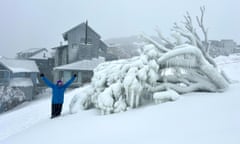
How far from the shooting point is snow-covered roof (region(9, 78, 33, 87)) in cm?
2419

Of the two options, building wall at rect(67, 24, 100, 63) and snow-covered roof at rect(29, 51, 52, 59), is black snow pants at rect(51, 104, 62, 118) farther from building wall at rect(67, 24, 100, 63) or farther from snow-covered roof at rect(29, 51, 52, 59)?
snow-covered roof at rect(29, 51, 52, 59)

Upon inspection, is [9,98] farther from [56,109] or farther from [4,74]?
[56,109]

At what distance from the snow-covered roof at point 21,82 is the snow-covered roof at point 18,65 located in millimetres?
1047

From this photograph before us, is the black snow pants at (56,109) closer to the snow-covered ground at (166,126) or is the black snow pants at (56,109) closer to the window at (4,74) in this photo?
the snow-covered ground at (166,126)

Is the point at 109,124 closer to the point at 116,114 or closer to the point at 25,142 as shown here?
the point at 116,114

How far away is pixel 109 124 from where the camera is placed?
4.31 metres

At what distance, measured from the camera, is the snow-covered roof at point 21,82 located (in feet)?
79.4

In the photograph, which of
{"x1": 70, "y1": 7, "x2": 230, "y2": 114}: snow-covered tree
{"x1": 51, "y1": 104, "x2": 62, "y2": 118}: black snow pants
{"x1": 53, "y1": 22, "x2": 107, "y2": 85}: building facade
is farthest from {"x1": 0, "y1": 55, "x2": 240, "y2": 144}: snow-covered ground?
{"x1": 53, "y1": 22, "x2": 107, "y2": 85}: building facade

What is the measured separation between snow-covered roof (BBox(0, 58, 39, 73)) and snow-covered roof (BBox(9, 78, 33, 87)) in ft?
3.44

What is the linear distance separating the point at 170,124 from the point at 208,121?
23.3 inches

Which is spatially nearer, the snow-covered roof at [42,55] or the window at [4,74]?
the window at [4,74]

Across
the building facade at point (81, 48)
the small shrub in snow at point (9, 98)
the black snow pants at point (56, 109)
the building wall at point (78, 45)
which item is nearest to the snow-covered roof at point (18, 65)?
the building facade at point (81, 48)

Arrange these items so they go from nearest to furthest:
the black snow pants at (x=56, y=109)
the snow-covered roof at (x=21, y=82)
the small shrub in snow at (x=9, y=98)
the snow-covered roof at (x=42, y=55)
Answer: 1. the black snow pants at (x=56, y=109)
2. the small shrub in snow at (x=9, y=98)
3. the snow-covered roof at (x=21, y=82)
4. the snow-covered roof at (x=42, y=55)

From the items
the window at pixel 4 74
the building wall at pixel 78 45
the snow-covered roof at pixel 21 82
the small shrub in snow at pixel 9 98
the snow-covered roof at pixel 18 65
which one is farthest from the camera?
the building wall at pixel 78 45
